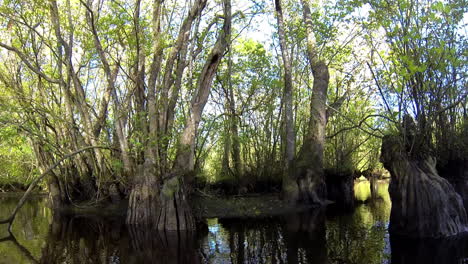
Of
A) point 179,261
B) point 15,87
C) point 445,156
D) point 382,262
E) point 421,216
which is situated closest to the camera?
point 382,262

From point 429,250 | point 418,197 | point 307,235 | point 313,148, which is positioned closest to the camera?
point 429,250

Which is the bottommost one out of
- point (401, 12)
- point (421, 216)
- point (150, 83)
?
point (421, 216)

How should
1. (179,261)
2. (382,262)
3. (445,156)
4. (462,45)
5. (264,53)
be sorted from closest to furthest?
(382,262)
(179,261)
(462,45)
(445,156)
(264,53)

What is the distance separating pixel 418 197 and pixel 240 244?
4.43 meters

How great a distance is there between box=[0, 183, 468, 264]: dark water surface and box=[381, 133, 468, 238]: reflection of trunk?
47cm

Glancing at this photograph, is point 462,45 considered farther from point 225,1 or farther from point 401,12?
point 225,1

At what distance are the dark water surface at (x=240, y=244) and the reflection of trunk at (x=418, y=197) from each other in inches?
18.5

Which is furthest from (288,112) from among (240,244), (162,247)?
(162,247)

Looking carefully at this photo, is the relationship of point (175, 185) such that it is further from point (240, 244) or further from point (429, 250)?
point (429, 250)

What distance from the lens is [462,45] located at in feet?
31.7

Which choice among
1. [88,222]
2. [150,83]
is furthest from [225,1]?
[88,222]

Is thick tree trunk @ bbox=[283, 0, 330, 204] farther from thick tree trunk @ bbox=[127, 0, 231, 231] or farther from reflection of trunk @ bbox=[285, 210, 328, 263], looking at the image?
thick tree trunk @ bbox=[127, 0, 231, 231]

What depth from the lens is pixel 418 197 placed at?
8.84 m

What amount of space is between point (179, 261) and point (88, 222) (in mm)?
7256
